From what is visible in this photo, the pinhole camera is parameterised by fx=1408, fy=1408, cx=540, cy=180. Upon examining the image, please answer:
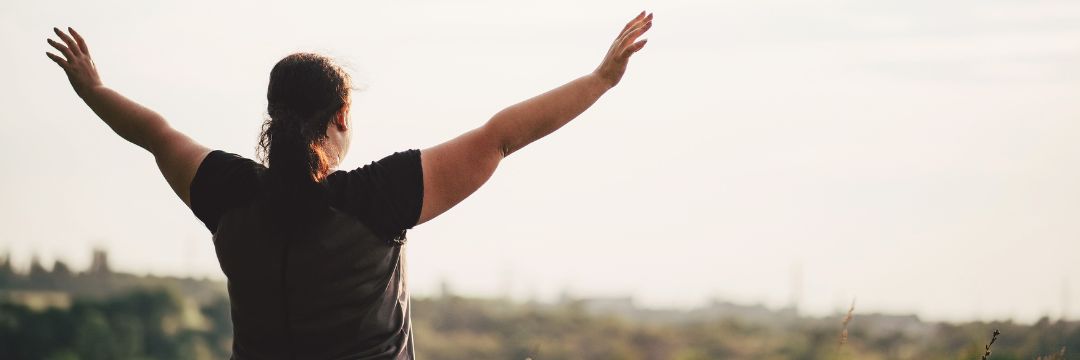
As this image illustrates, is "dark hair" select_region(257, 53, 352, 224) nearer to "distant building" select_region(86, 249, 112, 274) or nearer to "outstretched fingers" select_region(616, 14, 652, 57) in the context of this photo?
"outstretched fingers" select_region(616, 14, 652, 57)

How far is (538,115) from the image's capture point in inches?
109

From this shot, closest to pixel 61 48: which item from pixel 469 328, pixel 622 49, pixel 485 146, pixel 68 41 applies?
pixel 68 41

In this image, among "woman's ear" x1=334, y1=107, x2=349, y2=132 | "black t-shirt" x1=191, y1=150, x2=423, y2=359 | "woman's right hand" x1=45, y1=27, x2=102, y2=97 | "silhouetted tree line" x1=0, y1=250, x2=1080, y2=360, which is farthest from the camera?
"silhouetted tree line" x1=0, y1=250, x2=1080, y2=360

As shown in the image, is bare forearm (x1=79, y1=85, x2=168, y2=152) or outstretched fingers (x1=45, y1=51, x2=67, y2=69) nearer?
bare forearm (x1=79, y1=85, x2=168, y2=152)

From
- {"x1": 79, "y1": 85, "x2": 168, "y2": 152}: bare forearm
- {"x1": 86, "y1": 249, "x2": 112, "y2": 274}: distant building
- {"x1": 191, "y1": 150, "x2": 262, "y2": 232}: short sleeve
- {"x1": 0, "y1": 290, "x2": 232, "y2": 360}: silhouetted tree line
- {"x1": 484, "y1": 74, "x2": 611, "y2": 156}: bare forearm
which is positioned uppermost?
{"x1": 86, "y1": 249, "x2": 112, "y2": 274}: distant building

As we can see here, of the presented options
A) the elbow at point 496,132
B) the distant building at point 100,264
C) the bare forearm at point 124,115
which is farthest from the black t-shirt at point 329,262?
the distant building at point 100,264

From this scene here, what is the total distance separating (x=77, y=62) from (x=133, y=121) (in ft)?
0.98

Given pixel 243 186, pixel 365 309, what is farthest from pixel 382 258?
pixel 243 186

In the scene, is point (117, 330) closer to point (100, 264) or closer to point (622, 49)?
point (100, 264)

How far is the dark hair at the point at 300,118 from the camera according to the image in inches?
106

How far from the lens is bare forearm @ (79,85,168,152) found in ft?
9.81

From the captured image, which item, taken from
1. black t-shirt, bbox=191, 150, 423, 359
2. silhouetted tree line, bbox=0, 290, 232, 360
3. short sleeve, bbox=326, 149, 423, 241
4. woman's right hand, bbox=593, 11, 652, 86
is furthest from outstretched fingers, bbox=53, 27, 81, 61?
silhouetted tree line, bbox=0, 290, 232, 360

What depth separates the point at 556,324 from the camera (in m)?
109

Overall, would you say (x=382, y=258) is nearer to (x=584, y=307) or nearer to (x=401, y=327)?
(x=401, y=327)
